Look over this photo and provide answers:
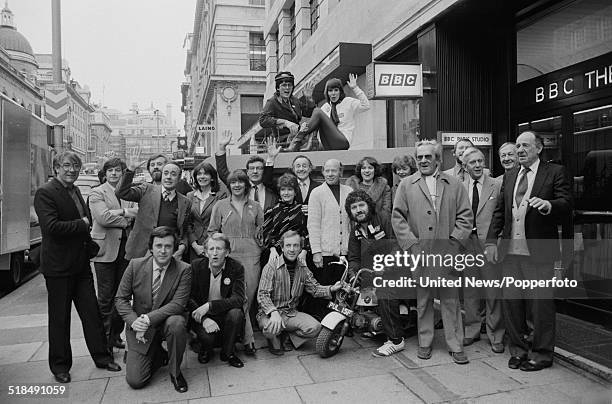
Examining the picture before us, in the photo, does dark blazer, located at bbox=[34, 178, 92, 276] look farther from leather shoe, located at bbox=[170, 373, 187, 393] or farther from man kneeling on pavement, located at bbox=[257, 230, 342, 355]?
man kneeling on pavement, located at bbox=[257, 230, 342, 355]

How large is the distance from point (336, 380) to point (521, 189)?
7.76ft

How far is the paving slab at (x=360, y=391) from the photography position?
3605mm

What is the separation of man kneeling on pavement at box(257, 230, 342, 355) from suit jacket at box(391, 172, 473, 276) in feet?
2.89

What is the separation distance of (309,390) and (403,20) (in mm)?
7134

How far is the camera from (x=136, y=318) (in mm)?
4008

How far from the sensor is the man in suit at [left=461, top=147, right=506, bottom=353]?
15.2ft

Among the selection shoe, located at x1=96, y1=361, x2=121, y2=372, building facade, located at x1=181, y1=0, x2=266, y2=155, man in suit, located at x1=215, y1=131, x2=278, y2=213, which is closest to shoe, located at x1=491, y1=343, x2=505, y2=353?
man in suit, located at x1=215, y1=131, x2=278, y2=213

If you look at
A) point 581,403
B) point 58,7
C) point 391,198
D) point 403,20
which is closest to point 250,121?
point 58,7

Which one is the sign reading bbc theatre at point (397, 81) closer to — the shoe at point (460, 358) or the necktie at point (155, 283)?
the shoe at point (460, 358)

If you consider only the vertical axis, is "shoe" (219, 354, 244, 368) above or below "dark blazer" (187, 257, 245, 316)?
below

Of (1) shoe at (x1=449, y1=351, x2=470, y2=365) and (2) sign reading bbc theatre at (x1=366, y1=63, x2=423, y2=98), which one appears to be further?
(2) sign reading bbc theatre at (x1=366, y1=63, x2=423, y2=98)

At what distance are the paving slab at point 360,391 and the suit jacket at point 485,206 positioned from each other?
5.71 feet

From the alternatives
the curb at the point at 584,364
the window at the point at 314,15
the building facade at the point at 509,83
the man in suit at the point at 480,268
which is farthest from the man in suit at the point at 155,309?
the window at the point at 314,15

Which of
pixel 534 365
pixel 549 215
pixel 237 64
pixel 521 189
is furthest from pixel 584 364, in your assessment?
pixel 237 64
